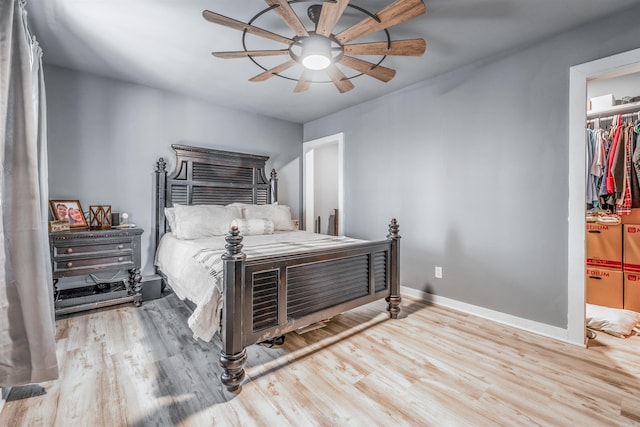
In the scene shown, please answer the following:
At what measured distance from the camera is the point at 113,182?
131 inches

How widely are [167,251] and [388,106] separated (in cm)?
308

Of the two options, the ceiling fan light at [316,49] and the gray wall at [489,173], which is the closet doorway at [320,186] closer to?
the gray wall at [489,173]

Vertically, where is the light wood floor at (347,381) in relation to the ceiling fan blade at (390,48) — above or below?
below

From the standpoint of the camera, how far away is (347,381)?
71.6 inches

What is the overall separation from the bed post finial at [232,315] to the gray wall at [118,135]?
2349 mm

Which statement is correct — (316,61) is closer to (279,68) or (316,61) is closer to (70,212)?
(279,68)

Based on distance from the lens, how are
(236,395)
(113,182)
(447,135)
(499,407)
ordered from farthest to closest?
(113,182)
(447,135)
(236,395)
(499,407)

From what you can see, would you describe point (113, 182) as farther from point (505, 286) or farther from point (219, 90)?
point (505, 286)

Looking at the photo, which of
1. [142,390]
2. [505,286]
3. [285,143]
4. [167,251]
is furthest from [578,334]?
[285,143]

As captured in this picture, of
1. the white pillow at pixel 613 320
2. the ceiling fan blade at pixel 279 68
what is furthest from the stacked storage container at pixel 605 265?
the ceiling fan blade at pixel 279 68

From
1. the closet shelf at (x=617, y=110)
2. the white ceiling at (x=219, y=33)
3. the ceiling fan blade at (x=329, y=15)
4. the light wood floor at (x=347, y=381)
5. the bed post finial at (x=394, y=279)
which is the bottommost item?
the light wood floor at (x=347, y=381)

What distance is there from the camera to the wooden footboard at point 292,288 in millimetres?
1740

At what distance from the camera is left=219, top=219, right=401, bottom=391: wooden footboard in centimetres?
174

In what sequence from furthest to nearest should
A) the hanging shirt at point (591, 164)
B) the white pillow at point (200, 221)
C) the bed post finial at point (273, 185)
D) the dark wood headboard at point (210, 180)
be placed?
the bed post finial at point (273, 185) < the dark wood headboard at point (210, 180) < the white pillow at point (200, 221) < the hanging shirt at point (591, 164)
